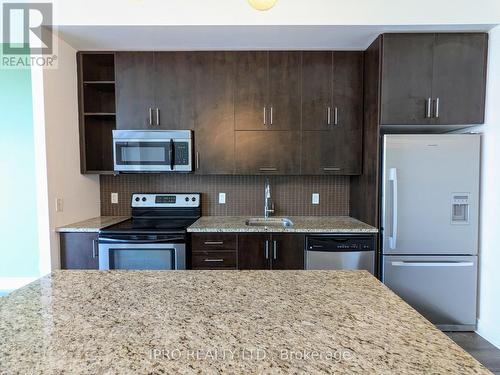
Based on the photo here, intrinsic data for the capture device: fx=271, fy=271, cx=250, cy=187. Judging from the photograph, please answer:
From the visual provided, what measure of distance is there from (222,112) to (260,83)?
467mm

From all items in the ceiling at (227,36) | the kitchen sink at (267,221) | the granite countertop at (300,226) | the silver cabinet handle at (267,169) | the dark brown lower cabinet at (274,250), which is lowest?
the dark brown lower cabinet at (274,250)

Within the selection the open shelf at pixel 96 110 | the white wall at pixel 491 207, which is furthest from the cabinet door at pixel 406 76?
the open shelf at pixel 96 110

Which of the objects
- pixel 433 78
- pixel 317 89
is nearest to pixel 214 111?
pixel 317 89

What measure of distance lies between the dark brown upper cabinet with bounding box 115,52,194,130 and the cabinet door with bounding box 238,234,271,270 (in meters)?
1.24

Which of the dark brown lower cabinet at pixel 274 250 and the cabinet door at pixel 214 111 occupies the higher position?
the cabinet door at pixel 214 111

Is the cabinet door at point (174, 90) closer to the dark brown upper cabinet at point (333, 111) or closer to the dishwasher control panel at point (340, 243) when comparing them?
the dark brown upper cabinet at point (333, 111)

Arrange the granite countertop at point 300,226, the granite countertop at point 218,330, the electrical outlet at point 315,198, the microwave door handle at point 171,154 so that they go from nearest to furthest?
the granite countertop at point 218,330
the granite countertop at point 300,226
the microwave door handle at point 171,154
the electrical outlet at point 315,198

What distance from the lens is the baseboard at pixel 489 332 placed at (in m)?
2.19

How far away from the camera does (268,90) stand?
2.65m

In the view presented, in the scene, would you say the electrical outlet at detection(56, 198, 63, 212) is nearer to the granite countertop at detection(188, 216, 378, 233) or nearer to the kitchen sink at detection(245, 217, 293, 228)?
the granite countertop at detection(188, 216, 378, 233)

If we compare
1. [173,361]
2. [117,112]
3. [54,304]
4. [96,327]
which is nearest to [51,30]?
[117,112]

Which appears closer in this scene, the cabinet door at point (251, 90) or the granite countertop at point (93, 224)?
the granite countertop at point (93, 224)

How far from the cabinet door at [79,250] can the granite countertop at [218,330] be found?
4.41 ft

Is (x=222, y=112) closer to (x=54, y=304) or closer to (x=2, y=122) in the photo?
(x=54, y=304)
